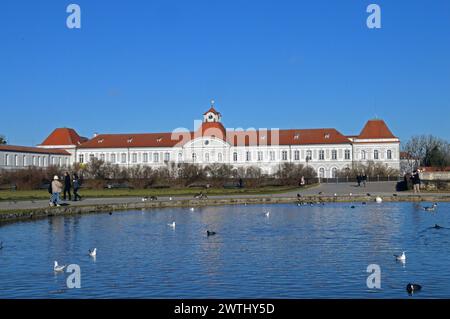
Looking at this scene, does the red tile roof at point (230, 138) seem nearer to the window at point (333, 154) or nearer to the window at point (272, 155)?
the window at point (333, 154)

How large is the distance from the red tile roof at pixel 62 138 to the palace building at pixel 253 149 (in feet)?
5.08

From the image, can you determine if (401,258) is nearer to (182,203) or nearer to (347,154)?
(182,203)

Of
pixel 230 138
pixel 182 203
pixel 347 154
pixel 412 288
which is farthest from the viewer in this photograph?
pixel 230 138

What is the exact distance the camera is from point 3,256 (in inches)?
582

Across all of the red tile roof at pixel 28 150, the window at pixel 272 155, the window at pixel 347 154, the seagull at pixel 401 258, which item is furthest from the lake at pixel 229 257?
the window at pixel 347 154

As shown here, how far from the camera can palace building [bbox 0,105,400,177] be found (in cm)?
10681

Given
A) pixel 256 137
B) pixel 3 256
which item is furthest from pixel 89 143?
pixel 3 256

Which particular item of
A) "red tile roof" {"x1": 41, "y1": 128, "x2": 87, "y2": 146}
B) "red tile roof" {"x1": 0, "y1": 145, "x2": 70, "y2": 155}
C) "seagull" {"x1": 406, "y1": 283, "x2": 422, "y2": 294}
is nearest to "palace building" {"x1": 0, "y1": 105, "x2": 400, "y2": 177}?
"red tile roof" {"x1": 0, "y1": 145, "x2": 70, "y2": 155}

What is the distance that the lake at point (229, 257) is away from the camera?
10.7 metres

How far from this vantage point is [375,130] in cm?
10800

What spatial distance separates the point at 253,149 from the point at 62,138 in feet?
113

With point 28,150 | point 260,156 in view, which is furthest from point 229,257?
point 260,156

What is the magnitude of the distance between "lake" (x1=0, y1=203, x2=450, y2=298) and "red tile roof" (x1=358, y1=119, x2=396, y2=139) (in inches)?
3373
